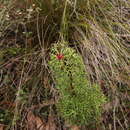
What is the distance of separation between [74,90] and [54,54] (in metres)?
0.32

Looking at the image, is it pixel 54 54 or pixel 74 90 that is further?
pixel 54 54

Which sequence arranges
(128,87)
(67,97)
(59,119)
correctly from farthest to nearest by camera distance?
(128,87) < (59,119) < (67,97)

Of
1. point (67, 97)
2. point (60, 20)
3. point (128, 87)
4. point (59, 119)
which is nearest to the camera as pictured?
point (67, 97)

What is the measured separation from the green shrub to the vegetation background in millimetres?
36

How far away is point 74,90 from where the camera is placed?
143 centimetres

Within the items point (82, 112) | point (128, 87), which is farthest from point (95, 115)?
point (128, 87)

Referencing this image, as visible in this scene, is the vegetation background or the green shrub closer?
the green shrub

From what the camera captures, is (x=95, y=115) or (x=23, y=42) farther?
(x=23, y=42)

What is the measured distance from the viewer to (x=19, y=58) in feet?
6.38

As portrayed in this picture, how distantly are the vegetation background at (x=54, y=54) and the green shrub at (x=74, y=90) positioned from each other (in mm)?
36

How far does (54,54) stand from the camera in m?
1.67

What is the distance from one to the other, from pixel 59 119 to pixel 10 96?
15.0 inches

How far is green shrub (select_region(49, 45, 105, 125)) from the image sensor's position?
1361 mm

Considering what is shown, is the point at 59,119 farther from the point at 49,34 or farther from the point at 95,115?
the point at 49,34
